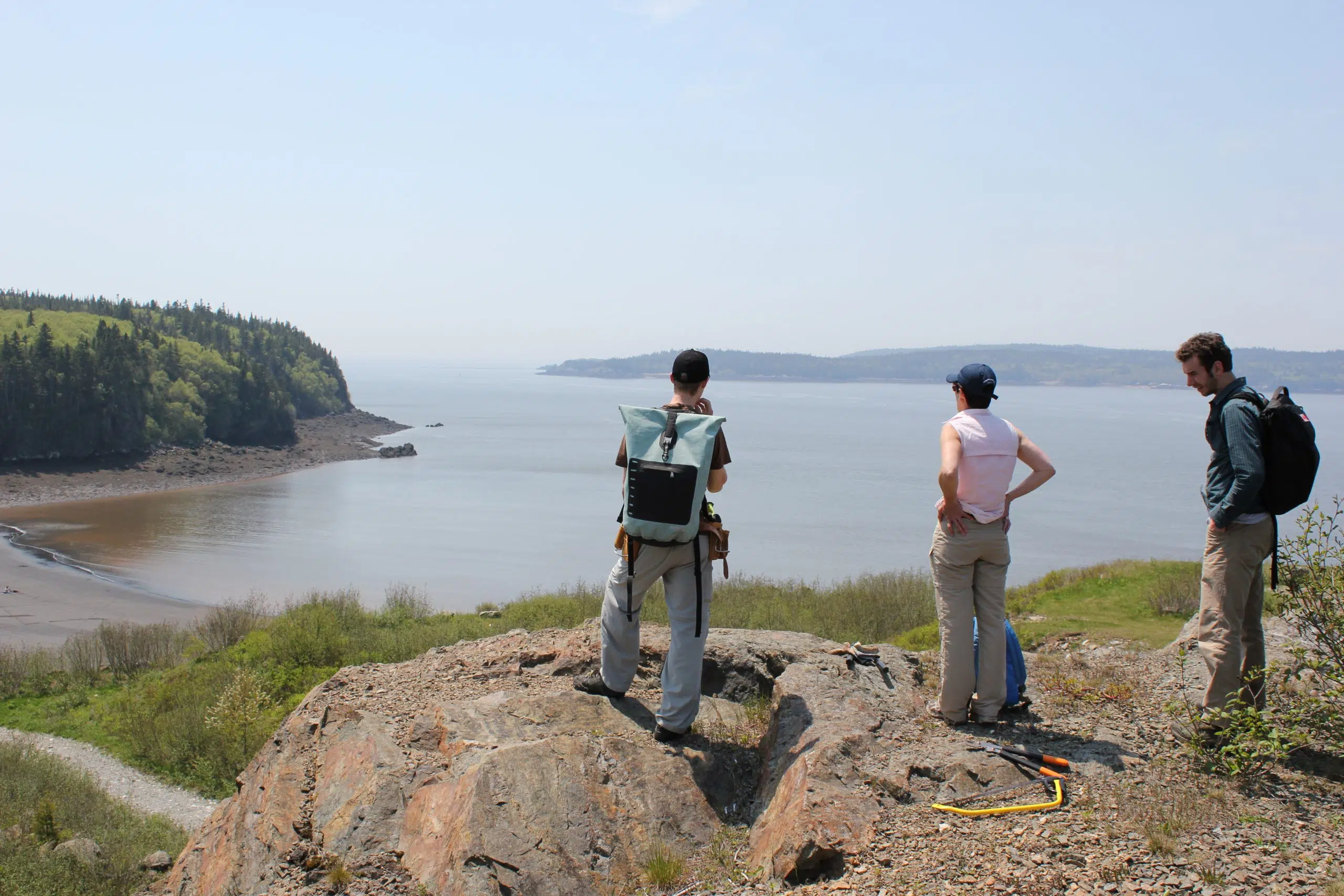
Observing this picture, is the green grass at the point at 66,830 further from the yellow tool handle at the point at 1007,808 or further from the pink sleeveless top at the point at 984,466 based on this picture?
the pink sleeveless top at the point at 984,466

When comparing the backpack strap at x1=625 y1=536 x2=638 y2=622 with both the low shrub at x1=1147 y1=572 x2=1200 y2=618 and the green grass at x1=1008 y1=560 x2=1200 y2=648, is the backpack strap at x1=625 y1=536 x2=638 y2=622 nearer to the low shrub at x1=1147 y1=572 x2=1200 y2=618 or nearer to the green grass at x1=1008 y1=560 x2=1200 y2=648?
the green grass at x1=1008 y1=560 x2=1200 y2=648

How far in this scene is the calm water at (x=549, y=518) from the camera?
3391 cm

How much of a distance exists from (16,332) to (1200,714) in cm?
8389

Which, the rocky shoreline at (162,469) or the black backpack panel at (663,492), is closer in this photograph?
the black backpack panel at (663,492)

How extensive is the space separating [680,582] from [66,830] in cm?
975

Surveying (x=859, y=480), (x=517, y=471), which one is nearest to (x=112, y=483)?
(x=517, y=471)

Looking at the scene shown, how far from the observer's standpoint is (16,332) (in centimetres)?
6888

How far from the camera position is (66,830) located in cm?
1041

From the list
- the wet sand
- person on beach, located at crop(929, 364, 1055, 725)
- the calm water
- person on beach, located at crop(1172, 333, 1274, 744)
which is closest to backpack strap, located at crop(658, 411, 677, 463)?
person on beach, located at crop(929, 364, 1055, 725)

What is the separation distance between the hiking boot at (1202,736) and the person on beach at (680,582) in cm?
245

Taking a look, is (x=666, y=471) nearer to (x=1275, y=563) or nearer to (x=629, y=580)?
(x=629, y=580)

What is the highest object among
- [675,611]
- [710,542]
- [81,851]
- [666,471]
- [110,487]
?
[666,471]

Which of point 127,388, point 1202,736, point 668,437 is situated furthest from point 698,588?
point 127,388

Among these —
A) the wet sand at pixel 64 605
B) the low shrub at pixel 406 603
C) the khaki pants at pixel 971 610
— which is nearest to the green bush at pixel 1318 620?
the khaki pants at pixel 971 610
